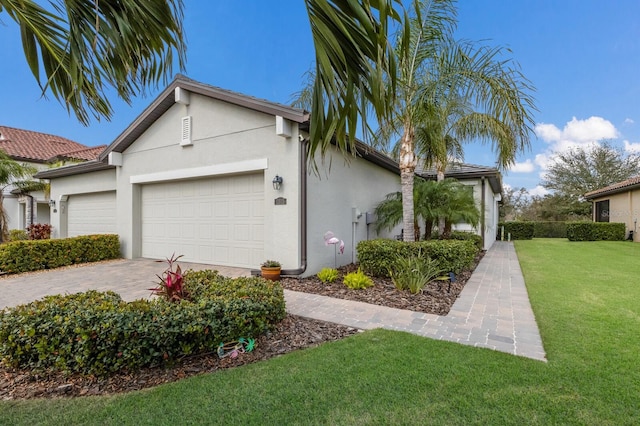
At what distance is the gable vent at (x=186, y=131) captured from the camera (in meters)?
9.05

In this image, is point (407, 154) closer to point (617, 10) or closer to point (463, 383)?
point (463, 383)

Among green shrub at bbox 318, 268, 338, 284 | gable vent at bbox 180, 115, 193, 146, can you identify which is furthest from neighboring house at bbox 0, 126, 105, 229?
green shrub at bbox 318, 268, 338, 284

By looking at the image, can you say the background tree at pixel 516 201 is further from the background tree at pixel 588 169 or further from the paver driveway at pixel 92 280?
the paver driveway at pixel 92 280

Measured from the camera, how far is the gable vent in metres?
9.05

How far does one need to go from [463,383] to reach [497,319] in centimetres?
230

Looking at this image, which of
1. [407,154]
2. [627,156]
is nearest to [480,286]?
[407,154]

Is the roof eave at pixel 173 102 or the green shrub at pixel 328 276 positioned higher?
the roof eave at pixel 173 102

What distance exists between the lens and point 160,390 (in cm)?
284

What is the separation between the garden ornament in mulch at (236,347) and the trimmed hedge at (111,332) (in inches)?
2.8

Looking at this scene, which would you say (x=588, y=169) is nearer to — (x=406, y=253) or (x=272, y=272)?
(x=406, y=253)

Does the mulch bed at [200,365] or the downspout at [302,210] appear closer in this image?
the mulch bed at [200,365]

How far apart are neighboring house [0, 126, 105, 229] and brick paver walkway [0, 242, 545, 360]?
10593mm

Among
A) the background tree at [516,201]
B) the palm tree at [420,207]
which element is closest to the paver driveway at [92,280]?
the palm tree at [420,207]

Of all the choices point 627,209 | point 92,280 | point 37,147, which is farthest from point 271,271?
point 37,147
